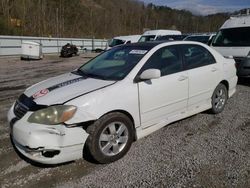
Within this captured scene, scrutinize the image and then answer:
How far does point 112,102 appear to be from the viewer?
365 cm

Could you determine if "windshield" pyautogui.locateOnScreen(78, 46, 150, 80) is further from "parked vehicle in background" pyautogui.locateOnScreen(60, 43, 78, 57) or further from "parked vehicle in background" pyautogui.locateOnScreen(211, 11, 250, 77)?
"parked vehicle in background" pyautogui.locateOnScreen(60, 43, 78, 57)

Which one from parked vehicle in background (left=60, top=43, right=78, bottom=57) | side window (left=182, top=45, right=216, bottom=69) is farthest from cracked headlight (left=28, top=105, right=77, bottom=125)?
parked vehicle in background (left=60, top=43, right=78, bottom=57)

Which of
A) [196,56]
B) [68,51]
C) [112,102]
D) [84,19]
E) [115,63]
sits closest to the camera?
[112,102]

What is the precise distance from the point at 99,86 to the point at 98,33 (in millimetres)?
51601

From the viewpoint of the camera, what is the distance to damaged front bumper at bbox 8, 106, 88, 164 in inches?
132

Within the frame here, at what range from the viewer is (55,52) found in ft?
102

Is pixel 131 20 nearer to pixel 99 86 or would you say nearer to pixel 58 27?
pixel 58 27

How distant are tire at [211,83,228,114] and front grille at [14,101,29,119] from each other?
3.49 metres

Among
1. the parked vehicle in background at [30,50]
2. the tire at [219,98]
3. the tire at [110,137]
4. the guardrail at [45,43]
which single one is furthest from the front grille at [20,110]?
the guardrail at [45,43]

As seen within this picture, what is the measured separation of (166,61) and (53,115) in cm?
207

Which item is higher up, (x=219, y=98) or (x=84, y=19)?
(x=84, y=19)

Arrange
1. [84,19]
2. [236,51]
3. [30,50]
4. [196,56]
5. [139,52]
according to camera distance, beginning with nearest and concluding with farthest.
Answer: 1. [139,52]
2. [196,56]
3. [236,51]
4. [30,50]
5. [84,19]

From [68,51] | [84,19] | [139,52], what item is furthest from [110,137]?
[84,19]

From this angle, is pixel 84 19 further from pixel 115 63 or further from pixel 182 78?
pixel 182 78
